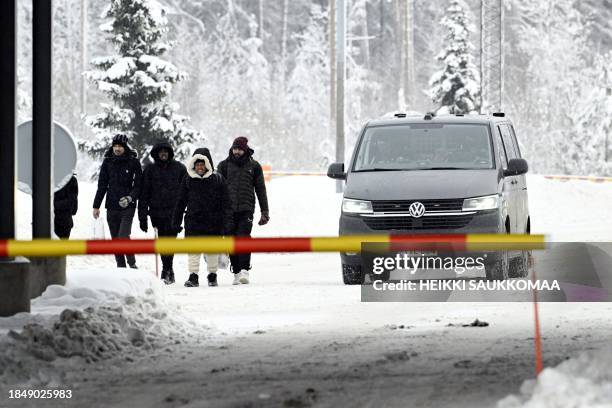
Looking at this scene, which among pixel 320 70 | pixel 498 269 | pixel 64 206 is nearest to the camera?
pixel 498 269

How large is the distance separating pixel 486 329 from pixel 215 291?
216 inches

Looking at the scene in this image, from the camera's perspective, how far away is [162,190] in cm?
1888

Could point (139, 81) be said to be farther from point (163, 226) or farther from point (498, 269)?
point (498, 269)

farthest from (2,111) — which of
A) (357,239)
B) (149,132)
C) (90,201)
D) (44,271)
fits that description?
(149,132)

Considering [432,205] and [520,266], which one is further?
[520,266]

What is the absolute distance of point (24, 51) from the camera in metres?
73.6

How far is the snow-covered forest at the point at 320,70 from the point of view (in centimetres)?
7106

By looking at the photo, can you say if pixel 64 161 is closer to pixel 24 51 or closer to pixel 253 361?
pixel 253 361

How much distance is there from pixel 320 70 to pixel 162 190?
60.2 meters

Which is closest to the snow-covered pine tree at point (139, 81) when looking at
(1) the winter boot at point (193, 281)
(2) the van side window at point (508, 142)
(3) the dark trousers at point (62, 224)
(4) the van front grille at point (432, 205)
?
(3) the dark trousers at point (62, 224)

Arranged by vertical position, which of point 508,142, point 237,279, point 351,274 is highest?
point 508,142

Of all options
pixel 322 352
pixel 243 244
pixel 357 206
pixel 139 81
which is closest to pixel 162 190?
pixel 357 206

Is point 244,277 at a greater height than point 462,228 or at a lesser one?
lesser

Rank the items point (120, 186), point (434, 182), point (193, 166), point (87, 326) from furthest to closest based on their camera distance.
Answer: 1. point (120, 186)
2. point (193, 166)
3. point (434, 182)
4. point (87, 326)
